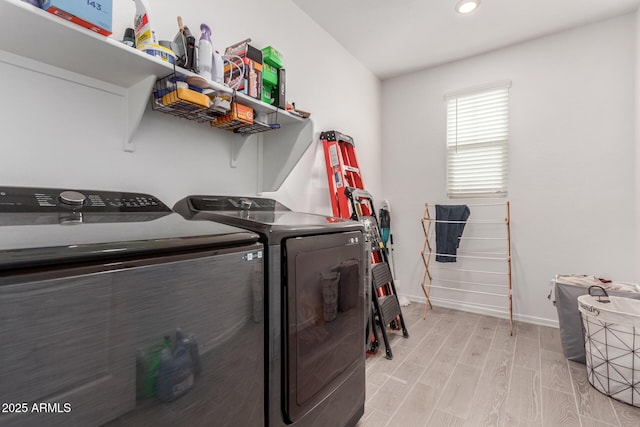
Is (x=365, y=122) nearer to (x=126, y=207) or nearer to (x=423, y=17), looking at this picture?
(x=423, y=17)

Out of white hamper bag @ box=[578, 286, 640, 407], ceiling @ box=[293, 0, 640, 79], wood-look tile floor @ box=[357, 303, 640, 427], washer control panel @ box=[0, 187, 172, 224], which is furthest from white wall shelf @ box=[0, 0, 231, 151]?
white hamper bag @ box=[578, 286, 640, 407]

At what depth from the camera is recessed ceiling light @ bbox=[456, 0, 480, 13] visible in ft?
7.54

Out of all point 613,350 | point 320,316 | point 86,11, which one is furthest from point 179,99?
point 613,350

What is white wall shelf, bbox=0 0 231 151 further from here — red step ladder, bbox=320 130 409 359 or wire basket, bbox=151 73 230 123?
red step ladder, bbox=320 130 409 359

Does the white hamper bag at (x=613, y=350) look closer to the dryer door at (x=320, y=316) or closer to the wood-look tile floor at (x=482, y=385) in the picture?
the wood-look tile floor at (x=482, y=385)

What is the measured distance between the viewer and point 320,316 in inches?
46.1

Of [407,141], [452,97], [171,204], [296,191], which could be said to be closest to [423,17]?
[452,97]

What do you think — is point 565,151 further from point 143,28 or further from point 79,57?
point 79,57

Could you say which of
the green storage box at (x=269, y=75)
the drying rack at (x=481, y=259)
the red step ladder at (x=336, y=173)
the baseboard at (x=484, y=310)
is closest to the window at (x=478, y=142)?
the drying rack at (x=481, y=259)

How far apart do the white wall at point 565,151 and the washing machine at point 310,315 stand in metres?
2.31

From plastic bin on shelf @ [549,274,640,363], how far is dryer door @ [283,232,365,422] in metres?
1.78

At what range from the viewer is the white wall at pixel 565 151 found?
2.52 m

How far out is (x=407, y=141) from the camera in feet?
11.7

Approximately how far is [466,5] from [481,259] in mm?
2321
